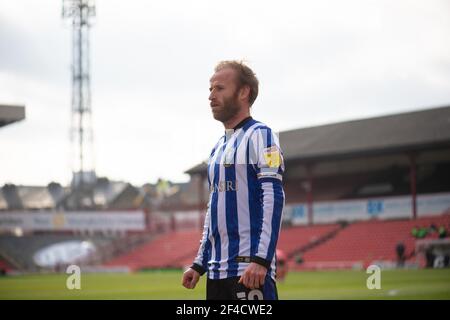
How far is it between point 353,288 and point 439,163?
23278 millimetres

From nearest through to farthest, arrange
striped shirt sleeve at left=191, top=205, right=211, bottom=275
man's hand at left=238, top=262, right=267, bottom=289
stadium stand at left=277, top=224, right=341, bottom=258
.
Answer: man's hand at left=238, top=262, right=267, bottom=289 → striped shirt sleeve at left=191, top=205, right=211, bottom=275 → stadium stand at left=277, top=224, right=341, bottom=258

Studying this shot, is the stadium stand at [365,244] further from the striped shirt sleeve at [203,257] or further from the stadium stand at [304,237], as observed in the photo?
the striped shirt sleeve at [203,257]

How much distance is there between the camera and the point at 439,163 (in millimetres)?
41562

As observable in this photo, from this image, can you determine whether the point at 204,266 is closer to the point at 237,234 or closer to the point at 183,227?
the point at 237,234

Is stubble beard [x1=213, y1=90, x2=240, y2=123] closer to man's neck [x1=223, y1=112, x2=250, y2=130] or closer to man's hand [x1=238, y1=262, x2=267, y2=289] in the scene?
man's neck [x1=223, y1=112, x2=250, y2=130]

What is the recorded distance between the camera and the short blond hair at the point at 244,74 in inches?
201

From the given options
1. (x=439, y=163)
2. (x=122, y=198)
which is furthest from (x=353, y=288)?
(x=122, y=198)

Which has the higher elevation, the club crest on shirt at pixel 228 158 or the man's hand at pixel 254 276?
the club crest on shirt at pixel 228 158

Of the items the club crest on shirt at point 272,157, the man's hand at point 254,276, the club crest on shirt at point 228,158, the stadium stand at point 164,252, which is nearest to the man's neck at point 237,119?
the club crest on shirt at point 228,158

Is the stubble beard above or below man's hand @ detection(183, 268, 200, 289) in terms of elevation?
above

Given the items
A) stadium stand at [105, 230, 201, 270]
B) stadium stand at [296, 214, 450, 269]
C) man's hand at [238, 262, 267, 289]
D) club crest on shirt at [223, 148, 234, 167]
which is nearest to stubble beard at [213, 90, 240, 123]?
club crest on shirt at [223, 148, 234, 167]

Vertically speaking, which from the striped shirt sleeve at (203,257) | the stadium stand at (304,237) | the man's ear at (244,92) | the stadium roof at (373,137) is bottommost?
the striped shirt sleeve at (203,257)

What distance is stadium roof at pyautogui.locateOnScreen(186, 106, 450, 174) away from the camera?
39.2m
